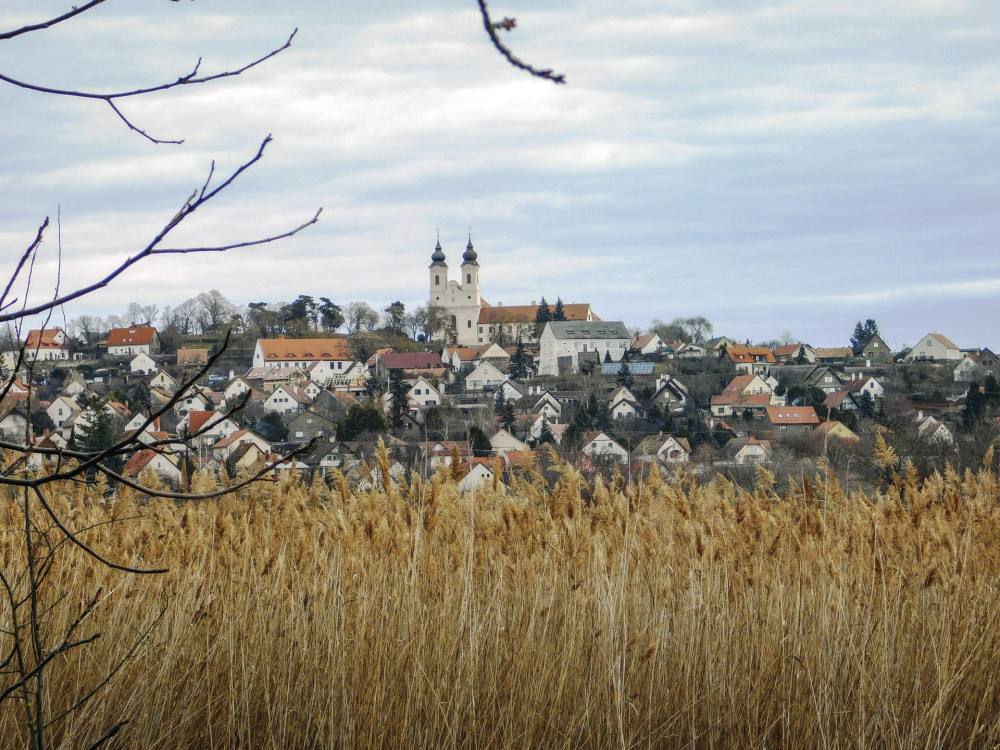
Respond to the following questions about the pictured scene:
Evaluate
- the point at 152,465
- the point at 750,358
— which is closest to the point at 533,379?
the point at 750,358

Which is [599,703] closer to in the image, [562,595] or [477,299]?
[562,595]

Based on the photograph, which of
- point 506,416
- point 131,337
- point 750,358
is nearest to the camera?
point 506,416

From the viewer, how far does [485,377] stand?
107 meters

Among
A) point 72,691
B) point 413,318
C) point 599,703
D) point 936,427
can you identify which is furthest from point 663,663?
point 413,318

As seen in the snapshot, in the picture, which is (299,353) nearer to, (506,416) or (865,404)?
(506,416)

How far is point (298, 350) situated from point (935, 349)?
7321 centimetres

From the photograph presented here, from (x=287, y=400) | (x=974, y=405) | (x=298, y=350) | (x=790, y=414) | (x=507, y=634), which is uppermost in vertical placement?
(x=298, y=350)

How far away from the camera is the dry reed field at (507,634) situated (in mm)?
3295

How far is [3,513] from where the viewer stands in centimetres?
513

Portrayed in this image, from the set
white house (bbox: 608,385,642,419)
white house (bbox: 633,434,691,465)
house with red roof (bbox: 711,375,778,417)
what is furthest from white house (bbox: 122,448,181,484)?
house with red roof (bbox: 711,375,778,417)

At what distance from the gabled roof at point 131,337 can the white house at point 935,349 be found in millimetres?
84989

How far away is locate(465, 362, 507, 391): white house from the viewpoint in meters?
106

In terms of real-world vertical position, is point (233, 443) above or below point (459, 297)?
below

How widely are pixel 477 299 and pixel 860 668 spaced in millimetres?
139051
